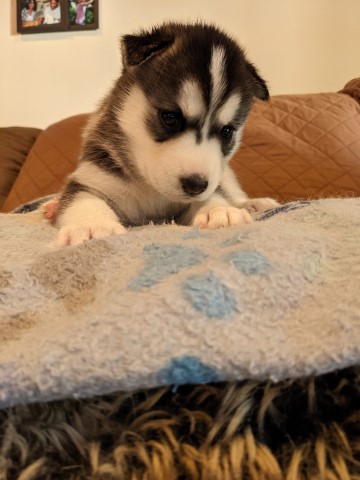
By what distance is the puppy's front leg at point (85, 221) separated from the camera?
3.32ft

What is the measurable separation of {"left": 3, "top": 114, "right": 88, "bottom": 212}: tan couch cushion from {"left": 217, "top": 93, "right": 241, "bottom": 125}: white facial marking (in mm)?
1321

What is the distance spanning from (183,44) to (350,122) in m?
1.17

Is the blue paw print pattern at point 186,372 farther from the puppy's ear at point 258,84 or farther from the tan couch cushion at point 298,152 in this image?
the tan couch cushion at point 298,152

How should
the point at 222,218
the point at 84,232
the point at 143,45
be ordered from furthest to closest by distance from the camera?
the point at 143,45
the point at 222,218
the point at 84,232

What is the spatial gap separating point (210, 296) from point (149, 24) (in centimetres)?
304

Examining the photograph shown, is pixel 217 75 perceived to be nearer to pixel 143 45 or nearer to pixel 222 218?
pixel 143 45

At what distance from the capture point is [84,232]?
3.36 ft

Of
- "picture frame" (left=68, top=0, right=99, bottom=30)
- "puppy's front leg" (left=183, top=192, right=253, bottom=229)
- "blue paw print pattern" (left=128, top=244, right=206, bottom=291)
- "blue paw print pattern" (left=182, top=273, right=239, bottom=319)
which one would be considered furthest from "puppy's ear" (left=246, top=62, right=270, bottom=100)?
"picture frame" (left=68, top=0, right=99, bottom=30)

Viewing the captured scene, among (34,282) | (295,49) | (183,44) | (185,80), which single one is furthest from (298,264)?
(295,49)

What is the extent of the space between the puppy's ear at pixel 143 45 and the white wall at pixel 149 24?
1.83 m

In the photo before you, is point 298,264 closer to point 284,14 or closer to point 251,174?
point 251,174

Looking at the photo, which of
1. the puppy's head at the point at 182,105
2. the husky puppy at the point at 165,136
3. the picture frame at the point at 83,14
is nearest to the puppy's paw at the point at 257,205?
the husky puppy at the point at 165,136

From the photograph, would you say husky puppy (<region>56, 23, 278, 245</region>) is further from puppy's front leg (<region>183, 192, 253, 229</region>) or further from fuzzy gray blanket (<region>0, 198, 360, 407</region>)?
fuzzy gray blanket (<region>0, 198, 360, 407</region>)

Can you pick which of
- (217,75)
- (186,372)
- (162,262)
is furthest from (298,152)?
(186,372)
